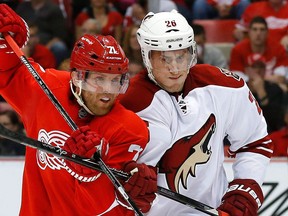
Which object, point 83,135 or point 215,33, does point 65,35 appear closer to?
point 215,33

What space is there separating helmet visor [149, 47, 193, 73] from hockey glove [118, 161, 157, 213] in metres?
0.39

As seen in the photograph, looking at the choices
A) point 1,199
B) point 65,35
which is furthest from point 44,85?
point 65,35

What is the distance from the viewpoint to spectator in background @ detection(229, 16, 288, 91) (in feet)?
19.5

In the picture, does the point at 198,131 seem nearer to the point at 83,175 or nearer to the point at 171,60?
the point at 171,60

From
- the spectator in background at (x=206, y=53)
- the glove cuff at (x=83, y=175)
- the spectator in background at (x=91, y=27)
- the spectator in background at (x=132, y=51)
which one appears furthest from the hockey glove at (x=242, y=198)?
the spectator in background at (x=91, y=27)

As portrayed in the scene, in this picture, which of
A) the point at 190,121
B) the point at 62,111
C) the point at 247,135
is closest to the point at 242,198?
the point at 247,135

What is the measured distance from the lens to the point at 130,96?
3.67 m

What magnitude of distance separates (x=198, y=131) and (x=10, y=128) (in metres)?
2.05

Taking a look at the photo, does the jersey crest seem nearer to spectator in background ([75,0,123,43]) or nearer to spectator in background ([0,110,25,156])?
spectator in background ([0,110,25,156])

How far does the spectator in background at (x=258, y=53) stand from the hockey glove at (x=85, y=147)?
8.82 ft

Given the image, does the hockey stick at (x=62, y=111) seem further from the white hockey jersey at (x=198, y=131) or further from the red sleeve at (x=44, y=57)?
the red sleeve at (x=44, y=57)

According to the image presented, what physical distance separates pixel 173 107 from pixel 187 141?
142 millimetres

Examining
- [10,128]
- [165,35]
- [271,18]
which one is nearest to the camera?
[165,35]

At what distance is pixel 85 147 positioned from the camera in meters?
3.27
